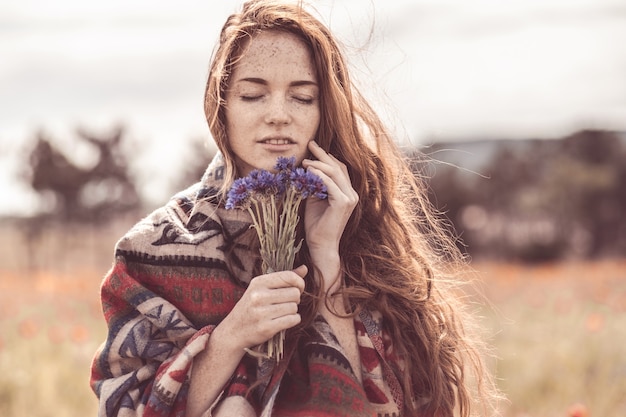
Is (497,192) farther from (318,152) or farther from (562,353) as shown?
(318,152)

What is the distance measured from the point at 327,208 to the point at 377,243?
33 cm

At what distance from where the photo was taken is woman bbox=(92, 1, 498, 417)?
2332mm

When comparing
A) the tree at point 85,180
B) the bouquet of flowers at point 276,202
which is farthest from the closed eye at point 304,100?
the tree at point 85,180

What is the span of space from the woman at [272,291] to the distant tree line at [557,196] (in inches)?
961

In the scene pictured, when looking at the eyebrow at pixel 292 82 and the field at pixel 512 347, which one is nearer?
the eyebrow at pixel 292 82

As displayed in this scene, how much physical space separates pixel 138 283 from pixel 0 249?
157 feet

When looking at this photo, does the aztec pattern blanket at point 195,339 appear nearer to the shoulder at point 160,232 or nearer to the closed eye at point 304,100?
the shoulder at point 160,232

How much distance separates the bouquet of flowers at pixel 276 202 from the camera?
2.23m

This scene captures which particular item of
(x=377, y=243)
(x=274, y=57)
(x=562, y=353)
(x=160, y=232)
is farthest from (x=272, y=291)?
(x=562, y=353)

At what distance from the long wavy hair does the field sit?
0.74 m

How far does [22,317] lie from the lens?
7.36 metres

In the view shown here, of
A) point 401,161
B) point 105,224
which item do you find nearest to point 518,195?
point 105,224

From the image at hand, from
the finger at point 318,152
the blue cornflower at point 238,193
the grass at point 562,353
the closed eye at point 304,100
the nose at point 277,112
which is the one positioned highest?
the closed eye at point 304,100

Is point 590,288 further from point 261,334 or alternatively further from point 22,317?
point 261,334
